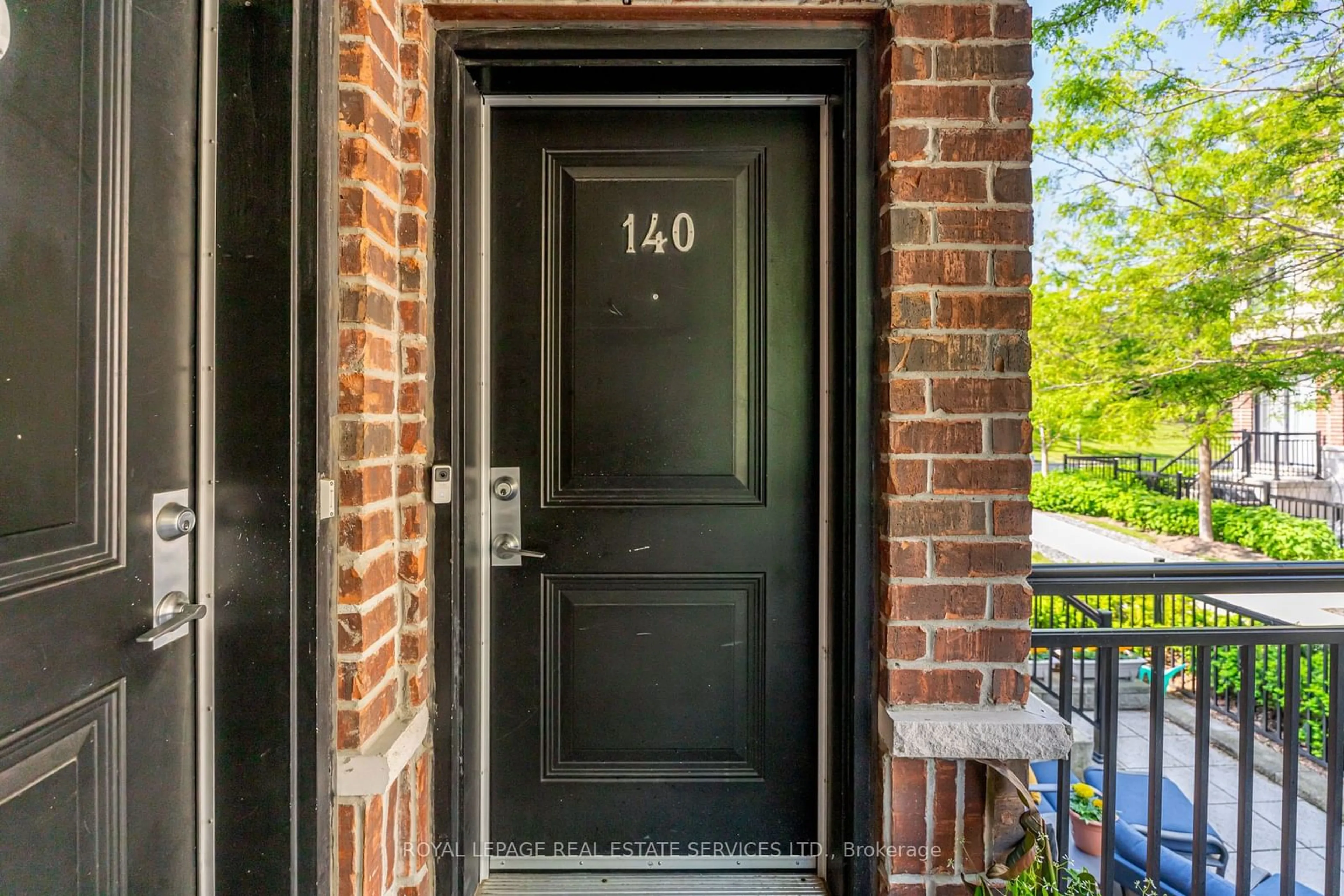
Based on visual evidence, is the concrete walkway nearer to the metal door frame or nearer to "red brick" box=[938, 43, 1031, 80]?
the metal door frame

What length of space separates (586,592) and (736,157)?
117cm

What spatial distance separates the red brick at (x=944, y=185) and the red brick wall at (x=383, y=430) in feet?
3.42

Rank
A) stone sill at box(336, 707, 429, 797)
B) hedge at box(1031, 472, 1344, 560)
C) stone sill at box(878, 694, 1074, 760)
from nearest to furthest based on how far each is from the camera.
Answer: stone sill at box(336, 707, 429, 797) < stone sill at box(878, 694, 1074, 760) < hedge at box(1031, 472, 1344, 560)

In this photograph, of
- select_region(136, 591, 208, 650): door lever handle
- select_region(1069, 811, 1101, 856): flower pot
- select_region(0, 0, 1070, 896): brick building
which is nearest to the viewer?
select_region(136, 591, 208, 650): door lever handle

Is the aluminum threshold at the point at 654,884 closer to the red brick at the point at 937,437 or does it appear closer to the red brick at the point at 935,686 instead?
the red brick at the point at 935,686

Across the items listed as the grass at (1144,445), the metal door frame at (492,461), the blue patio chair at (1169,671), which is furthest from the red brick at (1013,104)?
the grass at (1144,445)

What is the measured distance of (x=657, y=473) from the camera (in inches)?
64.4

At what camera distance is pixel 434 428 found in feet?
4.73

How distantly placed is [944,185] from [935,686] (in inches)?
41.8

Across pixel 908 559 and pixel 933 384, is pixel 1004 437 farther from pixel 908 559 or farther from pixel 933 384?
pixel 908 559

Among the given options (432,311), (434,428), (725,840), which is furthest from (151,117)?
(725,840)

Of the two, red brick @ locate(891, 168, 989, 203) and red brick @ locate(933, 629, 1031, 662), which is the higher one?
red brick @ locate(891, 168, 989, 203)

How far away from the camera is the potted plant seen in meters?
2.23

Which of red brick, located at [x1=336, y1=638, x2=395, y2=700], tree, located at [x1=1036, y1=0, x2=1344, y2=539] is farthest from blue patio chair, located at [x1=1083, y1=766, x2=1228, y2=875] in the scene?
tree, located at [x1=1036, y1=0, x2=1344, y2=539]
